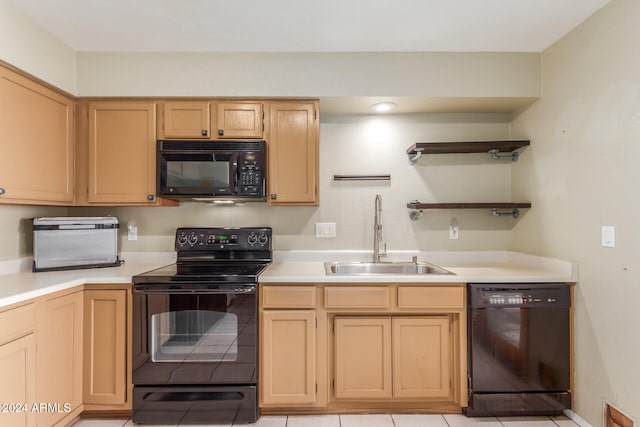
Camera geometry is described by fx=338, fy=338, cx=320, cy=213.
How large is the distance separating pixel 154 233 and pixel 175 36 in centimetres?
144

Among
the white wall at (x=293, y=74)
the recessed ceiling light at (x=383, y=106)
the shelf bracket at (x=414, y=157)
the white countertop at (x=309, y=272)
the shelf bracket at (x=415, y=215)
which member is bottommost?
the white countertop at (x=309, y=272)

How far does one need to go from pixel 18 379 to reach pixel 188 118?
5.60 feet

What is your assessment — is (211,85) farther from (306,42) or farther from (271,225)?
(271,225)

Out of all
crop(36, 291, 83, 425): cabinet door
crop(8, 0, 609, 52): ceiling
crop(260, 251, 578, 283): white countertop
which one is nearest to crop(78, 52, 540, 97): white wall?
crop(8, 0, 609, 52): ceiling

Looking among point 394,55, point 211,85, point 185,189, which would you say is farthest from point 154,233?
point 394,55

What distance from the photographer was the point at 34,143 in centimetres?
205

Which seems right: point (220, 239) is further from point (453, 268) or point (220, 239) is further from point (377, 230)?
point (453, 268)

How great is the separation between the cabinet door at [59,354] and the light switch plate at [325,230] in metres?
1.60

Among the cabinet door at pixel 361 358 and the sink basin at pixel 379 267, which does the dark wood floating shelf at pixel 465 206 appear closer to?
the sink basin at pixel 379 267

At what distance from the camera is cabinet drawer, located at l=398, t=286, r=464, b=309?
2039 millimetres

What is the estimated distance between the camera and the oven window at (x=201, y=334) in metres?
2.00

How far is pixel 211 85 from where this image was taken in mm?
2322

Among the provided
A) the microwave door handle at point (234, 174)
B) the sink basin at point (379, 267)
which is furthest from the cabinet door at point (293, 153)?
the sink basin at point (379, 267)

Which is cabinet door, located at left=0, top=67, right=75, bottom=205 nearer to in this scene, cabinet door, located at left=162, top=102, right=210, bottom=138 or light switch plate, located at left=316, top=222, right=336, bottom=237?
cabinet door, located at left=162, top=102, right=210, bottom=138
